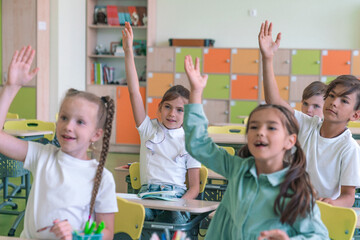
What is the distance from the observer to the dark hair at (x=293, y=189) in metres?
1.31

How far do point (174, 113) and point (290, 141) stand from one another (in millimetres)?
1125

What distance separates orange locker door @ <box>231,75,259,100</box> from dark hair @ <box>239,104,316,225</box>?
5.70 m

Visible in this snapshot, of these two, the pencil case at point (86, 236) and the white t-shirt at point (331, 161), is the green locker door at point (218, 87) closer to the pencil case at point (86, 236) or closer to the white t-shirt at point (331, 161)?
the white t-shirt at point (331, 161)

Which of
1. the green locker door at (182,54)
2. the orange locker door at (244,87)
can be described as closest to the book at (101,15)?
the green locker door at (182,54)

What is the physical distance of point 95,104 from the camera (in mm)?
1612

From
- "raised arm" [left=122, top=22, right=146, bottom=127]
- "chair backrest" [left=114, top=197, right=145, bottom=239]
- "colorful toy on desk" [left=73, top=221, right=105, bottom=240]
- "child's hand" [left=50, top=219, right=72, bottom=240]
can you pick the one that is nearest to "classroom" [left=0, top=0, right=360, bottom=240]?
"raised arm" [left=122, top=22, right=146, bottom=127]

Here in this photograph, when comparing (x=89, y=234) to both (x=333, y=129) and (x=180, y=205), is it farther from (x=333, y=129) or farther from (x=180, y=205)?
(x=333, y=129)

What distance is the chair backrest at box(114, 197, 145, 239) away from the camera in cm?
167

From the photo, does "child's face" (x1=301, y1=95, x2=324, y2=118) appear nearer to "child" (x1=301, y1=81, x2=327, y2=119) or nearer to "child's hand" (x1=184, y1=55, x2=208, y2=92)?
"child" (x1=301, y1=81, x2=327, y2=119)

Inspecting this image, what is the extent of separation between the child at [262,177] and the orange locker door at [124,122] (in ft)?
19.9

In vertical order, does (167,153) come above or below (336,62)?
below

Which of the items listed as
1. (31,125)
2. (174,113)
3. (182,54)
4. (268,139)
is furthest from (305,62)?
(268,139)

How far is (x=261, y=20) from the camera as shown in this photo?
7.44m

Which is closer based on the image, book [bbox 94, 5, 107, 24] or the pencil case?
the pencil case
